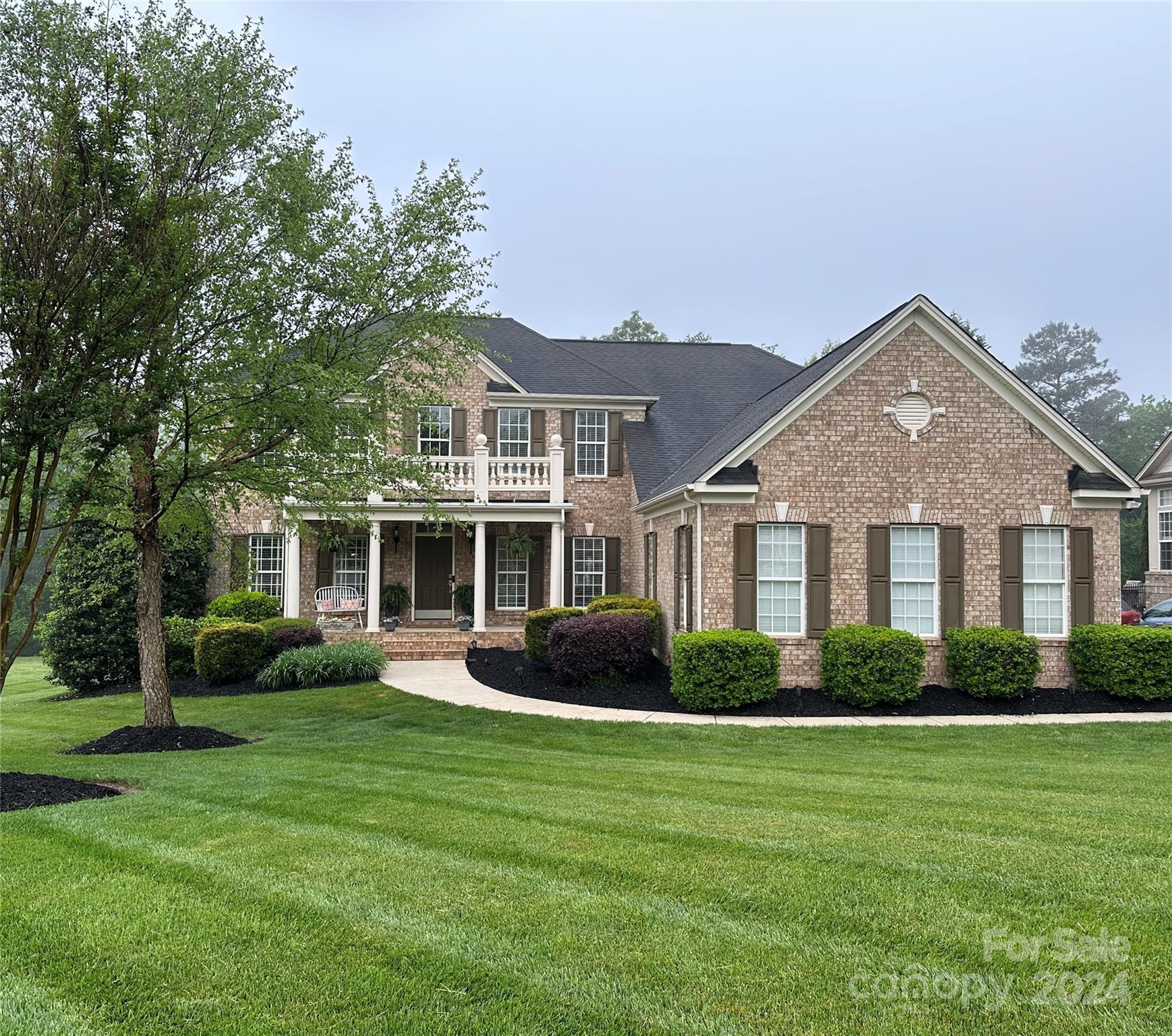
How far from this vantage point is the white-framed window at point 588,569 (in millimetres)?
21156

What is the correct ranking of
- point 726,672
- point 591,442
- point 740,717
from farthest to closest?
point 591,442
point 726,672
point 740,717

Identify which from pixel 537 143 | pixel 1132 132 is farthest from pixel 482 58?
pixel 1132 132

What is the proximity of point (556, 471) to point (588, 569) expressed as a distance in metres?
2.86

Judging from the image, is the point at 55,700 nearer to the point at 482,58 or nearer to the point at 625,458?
the point at 625,458

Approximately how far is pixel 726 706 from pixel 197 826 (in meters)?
8.49

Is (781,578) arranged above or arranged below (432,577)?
above

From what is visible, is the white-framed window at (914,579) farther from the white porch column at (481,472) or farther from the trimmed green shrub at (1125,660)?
the white porch column at (481,472)

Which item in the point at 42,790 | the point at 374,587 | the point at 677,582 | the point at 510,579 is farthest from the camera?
the point at 510,579

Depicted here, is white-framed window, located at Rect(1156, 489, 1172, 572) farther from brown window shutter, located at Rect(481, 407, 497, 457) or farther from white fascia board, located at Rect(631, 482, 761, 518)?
brown window shutter, located at Rect(481, 407, 497, 457)

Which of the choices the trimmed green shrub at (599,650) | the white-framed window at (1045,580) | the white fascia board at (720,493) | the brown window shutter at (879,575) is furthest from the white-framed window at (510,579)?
the white-framed window at (1045,580)

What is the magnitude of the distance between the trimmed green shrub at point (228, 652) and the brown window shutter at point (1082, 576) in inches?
603

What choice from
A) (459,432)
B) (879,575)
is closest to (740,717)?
(879,575)

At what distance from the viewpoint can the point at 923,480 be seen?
1397cm

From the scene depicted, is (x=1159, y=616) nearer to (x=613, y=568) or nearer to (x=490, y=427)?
(x=613, y=568)
